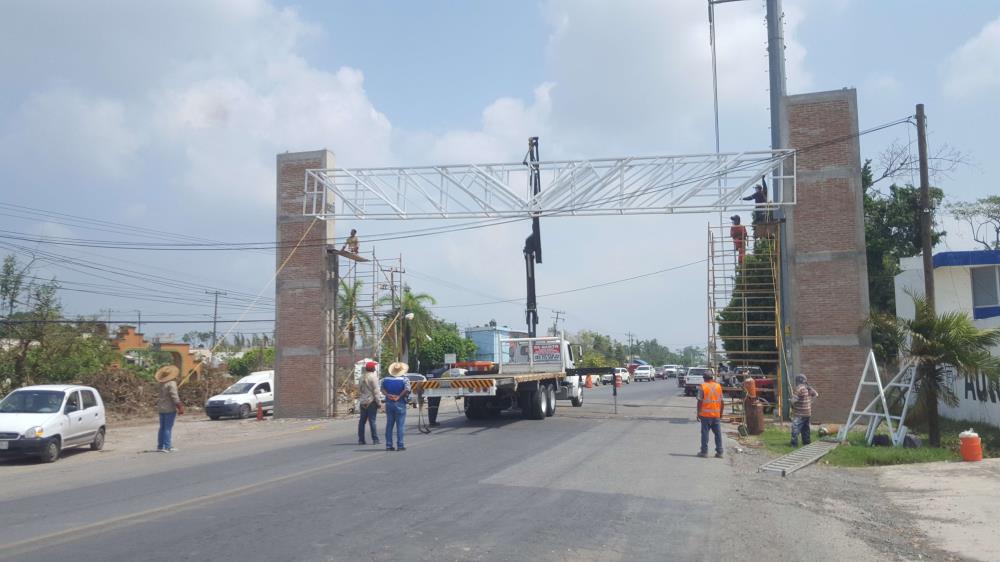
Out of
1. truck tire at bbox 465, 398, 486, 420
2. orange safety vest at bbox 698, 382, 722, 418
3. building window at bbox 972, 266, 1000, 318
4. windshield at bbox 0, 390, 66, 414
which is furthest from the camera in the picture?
building window at bbox 972, 266, 1000, 318

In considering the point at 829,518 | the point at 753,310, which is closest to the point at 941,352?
the point at 829,518

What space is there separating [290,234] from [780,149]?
17249mm

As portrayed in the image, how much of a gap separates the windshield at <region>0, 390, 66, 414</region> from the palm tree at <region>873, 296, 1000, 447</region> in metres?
18.1

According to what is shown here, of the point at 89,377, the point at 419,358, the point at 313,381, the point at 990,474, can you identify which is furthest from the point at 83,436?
the point at 419,358

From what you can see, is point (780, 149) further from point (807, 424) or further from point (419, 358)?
point (419, 358)

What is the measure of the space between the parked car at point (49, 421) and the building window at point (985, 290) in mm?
27327

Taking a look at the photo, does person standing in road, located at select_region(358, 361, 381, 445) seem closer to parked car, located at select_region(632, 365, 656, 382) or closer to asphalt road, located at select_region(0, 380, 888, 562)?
asphalt road, located at select_region(0, 380, 888, 562)

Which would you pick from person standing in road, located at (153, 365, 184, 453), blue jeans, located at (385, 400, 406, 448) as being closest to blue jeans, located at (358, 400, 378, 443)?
blue jeans, located at (385, 400, 406, 448)

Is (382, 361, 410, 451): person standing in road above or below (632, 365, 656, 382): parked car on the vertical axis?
above

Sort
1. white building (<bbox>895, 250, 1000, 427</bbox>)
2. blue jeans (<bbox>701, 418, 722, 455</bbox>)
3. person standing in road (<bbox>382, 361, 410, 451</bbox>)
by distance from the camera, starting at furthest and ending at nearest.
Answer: white building (<bbox>895, 250, 1000, 427</bbox>), person standing in road (<bbox>382, 361, 410, 451</bbox>), blue jeans (<bbox>701, 418, 722, 455</bbox>)

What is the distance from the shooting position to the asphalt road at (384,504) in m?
7.46

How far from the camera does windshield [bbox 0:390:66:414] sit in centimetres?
1656

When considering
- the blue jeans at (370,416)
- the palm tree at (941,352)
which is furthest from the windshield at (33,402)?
the palm tree at (941,352)

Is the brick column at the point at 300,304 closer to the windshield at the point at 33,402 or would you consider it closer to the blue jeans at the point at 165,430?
the blue jeans at the point at 165,430
